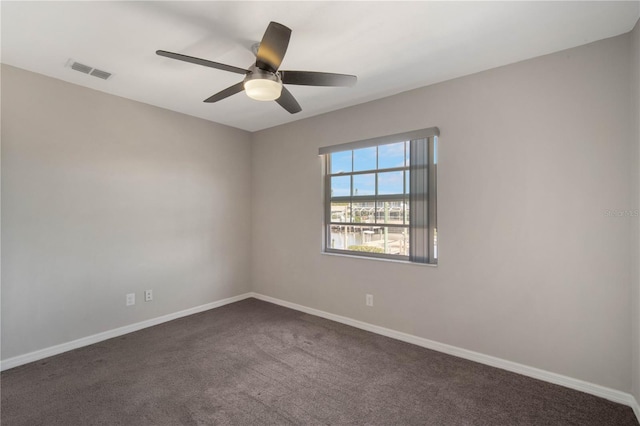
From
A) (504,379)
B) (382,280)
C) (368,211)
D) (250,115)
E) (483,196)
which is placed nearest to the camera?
(504,379)

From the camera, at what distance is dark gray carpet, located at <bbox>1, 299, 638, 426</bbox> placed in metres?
1.95

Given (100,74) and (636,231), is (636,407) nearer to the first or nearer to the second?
(636,231)

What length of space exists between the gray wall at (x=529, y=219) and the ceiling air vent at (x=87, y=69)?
102 inches

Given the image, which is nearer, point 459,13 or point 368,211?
point 459,13

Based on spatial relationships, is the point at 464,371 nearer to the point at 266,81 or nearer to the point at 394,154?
the point at 394,154

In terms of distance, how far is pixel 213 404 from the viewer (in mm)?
2086

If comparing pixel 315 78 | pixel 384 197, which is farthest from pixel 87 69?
pixel 384 197

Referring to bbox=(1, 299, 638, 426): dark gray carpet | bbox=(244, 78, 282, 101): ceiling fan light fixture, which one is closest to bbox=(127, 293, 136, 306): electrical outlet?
bbox=(1, 299, 638, 426): dark gray carpet

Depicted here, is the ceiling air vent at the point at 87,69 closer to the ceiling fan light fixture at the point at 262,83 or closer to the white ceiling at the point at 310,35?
the white ceiling at the point at 310,35

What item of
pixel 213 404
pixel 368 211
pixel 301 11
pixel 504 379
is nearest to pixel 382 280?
pixel 368 211

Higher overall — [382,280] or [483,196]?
[483,196]

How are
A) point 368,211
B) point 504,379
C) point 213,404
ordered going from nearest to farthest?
point 213,404
point 504,379
point 368,211

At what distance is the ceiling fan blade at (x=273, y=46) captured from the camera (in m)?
1.58

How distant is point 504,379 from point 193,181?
398 centimetres
